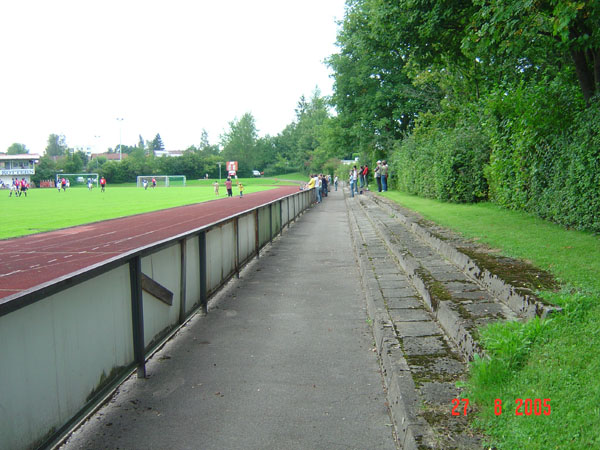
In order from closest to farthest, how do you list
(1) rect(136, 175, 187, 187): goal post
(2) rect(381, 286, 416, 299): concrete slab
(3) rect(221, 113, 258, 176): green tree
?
(2) rect(381, 286, 416, 299): concrete slab, (1) rect(136, 175, 187, 187): goal post, (3) rect(221, 113, 258, 176): green tree

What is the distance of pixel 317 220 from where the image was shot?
61.9ft

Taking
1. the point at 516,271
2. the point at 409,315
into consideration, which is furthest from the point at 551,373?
the point at 516,271

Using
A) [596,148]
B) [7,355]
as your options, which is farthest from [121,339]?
[596,148]

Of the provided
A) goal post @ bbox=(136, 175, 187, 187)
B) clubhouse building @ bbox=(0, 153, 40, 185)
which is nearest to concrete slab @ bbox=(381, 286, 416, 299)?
goal post @ bbox=(136, 175, 187, 187)

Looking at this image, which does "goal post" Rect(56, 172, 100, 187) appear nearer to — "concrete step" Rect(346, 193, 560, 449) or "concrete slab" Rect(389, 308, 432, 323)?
"concrete step" Rect(346, 193, 560, 449)

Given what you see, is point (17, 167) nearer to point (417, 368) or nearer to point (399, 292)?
point (399, 292)

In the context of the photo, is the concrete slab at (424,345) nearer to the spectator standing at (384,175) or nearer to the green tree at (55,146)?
the spectator standing at (384,175)

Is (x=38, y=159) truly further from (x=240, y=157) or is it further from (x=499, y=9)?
(x=499, y=9)

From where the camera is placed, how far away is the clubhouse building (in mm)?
104562

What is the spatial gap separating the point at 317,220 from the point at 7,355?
1666cm

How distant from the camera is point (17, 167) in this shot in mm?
108500

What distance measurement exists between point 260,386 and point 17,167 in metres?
124

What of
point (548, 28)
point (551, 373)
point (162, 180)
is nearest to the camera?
point (551, 373)

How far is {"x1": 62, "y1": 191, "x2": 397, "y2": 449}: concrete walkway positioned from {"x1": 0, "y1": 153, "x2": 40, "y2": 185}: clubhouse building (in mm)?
112985
